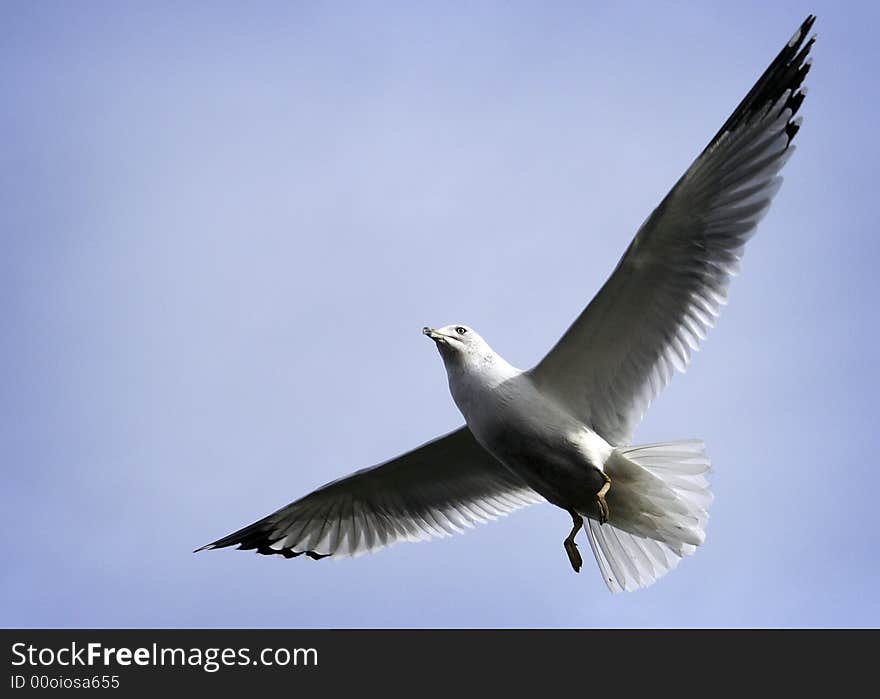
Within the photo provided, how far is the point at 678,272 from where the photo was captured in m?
7.52

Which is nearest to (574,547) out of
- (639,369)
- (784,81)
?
(639,369)

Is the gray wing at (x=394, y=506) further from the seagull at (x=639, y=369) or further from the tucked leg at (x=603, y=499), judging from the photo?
the tucked leg at (x=603, y=499)

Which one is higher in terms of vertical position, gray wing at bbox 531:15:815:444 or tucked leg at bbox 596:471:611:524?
gray wing at bbox 531:15:815:444

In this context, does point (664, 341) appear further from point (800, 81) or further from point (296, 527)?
point (296, 527)

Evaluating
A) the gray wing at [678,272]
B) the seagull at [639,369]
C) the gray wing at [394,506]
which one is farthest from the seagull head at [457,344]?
the gray wing at [394,506]

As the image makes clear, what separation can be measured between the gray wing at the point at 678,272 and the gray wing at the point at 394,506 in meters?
1.03

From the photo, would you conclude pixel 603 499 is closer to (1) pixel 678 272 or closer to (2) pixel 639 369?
(2) pixel 639 369

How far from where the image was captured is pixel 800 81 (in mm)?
7266

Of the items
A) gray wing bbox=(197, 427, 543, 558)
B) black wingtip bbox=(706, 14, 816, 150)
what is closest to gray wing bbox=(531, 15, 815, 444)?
black wingtip bbox=(706, 14, 816, 150)

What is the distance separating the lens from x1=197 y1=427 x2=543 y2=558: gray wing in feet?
28.5

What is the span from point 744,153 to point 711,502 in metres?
1.92

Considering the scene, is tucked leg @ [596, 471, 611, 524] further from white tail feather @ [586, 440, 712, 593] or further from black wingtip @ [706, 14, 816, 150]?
black wingtip @ [706, 14, 816, 150]

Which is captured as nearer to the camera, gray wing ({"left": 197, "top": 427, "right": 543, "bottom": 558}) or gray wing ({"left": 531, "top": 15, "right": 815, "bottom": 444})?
gray wing ({"left": 531, "top": 15, "right": 815, "bottom": 444})
